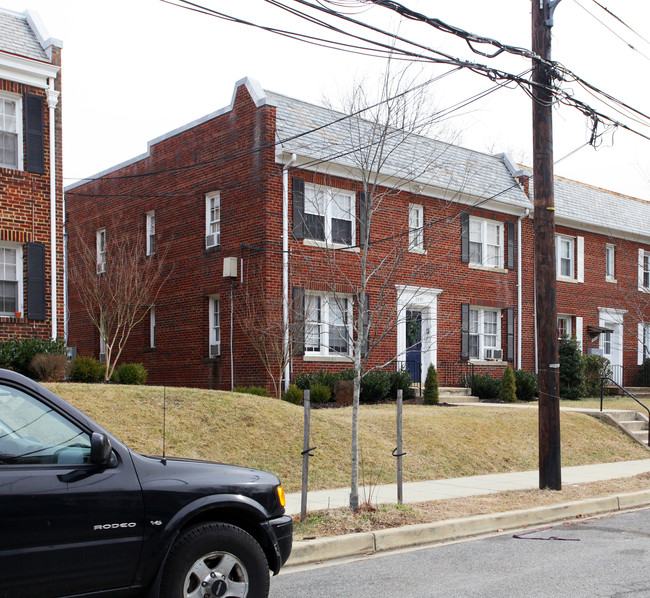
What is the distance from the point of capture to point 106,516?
4.52m

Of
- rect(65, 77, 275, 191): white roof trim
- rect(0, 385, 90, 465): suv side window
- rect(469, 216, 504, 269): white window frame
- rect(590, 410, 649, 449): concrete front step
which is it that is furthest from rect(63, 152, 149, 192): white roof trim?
rect(0, 385, 90, 465): suv side window

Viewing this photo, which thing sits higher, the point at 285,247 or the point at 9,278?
the point at 285,247

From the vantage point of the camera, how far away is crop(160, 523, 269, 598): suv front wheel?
4.71m

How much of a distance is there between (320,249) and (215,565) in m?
13.4

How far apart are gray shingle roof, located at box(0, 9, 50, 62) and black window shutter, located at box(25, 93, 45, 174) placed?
→ 1.03m

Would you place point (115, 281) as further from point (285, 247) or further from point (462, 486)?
point (462, 486)

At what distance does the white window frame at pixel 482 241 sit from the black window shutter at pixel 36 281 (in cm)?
1302

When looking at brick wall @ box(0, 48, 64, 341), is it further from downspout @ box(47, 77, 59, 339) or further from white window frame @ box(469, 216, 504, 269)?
white window frame @ box(469, 216, 504, 269)

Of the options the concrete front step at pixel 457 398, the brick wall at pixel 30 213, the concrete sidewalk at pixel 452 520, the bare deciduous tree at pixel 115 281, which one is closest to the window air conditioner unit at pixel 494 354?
the concrete front step at pixel 457 398

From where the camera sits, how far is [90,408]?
11703 millimetres

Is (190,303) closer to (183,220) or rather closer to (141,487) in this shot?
(183,220)

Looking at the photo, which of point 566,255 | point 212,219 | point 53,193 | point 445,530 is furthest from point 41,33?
point 566,255

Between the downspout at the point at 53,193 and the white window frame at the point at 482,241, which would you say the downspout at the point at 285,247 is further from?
the white window frame at the point at 482,241

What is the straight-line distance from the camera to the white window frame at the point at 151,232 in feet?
79.9
